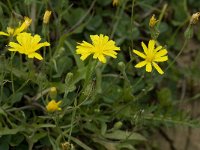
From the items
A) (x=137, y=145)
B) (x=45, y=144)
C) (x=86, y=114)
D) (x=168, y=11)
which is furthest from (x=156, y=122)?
(x=168, y=11)

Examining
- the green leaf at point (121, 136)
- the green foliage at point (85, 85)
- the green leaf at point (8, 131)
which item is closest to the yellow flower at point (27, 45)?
the green foliage at point (85, 85)

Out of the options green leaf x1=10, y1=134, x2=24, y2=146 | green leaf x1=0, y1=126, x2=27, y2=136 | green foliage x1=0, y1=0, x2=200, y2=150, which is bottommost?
green leaf x1=10, y1=134, x2=24, y2=146

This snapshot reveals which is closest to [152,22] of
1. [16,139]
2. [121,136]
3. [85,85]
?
[85,85]

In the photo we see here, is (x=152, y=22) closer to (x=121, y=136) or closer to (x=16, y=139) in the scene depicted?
(x=121, y=136)

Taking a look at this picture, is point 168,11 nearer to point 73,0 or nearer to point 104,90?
point 73,0

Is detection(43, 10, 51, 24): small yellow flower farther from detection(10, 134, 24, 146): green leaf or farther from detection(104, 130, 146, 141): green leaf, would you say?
detection(104, 130, 146, 141): green leaf

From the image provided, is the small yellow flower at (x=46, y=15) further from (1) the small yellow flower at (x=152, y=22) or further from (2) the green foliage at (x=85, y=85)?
(1) the small yellow flower at (x=152, y=22)

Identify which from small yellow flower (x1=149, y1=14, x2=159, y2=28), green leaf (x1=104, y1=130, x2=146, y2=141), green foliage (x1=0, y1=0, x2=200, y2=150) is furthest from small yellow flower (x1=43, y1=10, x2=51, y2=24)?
green leaf (x1=104, y1=130, x2=146, y2=141)
